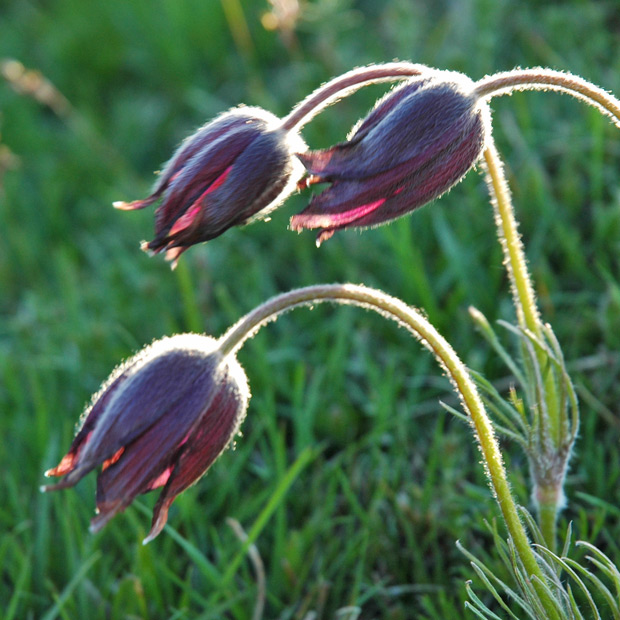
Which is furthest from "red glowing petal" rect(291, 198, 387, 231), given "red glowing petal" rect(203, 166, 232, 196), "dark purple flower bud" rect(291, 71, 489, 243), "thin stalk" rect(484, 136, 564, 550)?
"thin stalk" rect(484, 136, 564, 550)

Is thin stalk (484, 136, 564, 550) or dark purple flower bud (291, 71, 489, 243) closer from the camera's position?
dark purple flower bud (291, 71, 489, 243)

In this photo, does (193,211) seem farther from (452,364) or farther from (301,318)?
(301,318)

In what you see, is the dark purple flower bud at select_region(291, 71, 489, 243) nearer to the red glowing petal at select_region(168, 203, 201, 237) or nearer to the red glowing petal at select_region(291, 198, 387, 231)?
the red glowing petal at select_region(291, 198, 387, 231)

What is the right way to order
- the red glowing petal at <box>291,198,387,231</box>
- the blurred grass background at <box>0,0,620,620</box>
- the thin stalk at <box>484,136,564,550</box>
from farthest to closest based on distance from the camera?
the blurred grass background at <box>0,0,620,620</box> → the thin stalk at <box>484,136,564,550</box> → the red glowing petal at <box>291,198,387,231</box>

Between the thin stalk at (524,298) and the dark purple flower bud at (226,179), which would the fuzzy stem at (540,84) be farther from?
the dark purple flower bud at (226,179)

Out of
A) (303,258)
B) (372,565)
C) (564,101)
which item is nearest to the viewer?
(372,565)

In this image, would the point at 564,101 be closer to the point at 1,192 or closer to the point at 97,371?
the point at 97,371

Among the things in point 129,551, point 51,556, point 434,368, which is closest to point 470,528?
point 434,368
